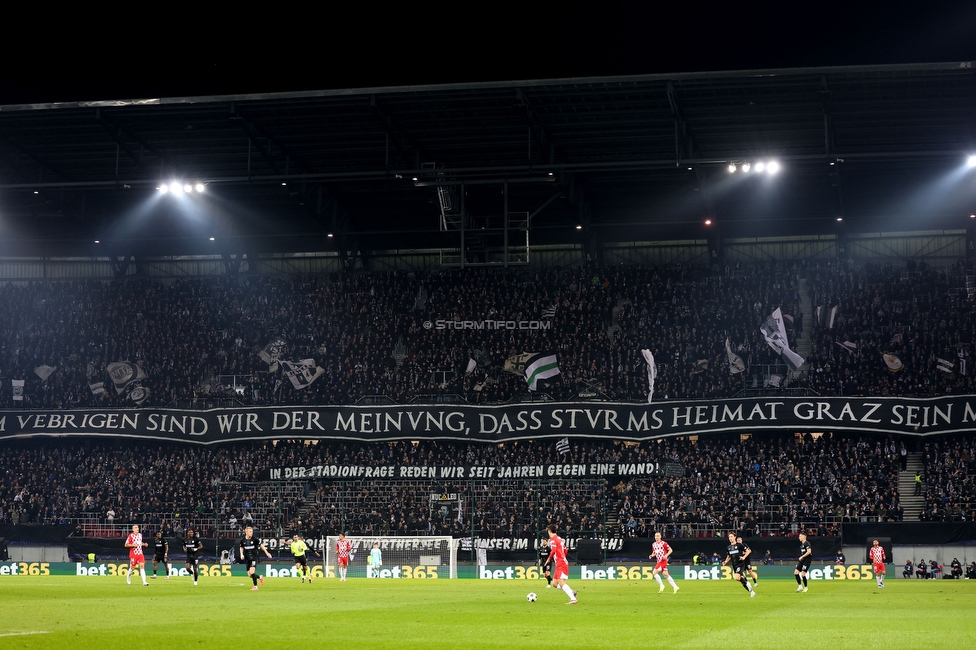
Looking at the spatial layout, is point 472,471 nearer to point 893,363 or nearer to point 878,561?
point 878,561

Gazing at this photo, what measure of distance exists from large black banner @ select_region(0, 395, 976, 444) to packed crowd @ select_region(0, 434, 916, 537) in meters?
1.14

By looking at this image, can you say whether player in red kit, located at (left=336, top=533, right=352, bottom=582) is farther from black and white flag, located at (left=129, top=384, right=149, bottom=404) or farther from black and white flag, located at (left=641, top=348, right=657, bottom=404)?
black and white flag, located at (left=129, top=384, right=149, bottom=404)

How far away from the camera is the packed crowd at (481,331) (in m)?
54.5

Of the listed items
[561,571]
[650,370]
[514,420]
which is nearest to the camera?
[561,571]

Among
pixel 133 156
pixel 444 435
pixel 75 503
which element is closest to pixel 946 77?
pixel 444 435

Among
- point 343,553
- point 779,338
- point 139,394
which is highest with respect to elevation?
point 779,338

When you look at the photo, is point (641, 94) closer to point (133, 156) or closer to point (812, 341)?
point (812, 341)

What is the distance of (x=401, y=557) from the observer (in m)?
47.6

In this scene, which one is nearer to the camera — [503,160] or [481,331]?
[503,160]

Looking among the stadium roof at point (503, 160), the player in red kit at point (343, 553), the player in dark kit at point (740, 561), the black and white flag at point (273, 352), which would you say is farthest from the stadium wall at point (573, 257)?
the player in dark kit at point (740, 561)

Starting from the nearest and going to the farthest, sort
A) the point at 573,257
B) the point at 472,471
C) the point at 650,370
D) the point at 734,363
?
the point at 472,471 → the point at 734,363 → the point at 650,370 → the point at 573,257

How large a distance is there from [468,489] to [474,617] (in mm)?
27758

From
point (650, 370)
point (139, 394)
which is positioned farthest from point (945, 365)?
point (139, 394)

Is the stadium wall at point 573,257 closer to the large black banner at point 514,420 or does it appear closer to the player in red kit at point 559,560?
the large black banner at point 514,420
